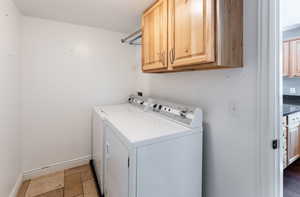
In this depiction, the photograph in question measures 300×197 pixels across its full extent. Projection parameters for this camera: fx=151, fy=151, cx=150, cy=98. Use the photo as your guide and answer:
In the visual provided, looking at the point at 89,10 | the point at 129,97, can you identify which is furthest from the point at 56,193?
the point at 89,10

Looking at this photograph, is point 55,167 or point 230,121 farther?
point 55,167

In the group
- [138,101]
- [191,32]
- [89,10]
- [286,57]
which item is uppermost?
[89,10]

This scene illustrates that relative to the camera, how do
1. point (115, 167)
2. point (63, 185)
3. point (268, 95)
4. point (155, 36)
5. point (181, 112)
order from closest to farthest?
1. point (268, 95)
2. point (115, 167)
3. point (181, 112)
4. point (155, 36)
5. point (63, 185)

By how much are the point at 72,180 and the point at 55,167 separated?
1.31 ft

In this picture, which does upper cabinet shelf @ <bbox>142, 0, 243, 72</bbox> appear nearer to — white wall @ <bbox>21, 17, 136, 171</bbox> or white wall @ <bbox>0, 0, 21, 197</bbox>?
white wall @ <bbox>21, 17, 136, 171</bbox>

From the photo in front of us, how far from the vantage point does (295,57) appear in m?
2.80

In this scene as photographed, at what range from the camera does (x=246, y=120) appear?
1.06 metres

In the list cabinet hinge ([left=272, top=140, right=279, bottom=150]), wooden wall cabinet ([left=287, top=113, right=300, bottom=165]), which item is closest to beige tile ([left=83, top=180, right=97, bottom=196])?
cabinet hinge ([left=272, top=140, right=279, bottom=150])

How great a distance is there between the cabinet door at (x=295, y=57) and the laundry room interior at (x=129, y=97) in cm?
258

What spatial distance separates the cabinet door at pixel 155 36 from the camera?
4.61 feet

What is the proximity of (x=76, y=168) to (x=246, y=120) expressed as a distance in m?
2.36

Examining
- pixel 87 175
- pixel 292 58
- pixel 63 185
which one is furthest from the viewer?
pixel 292 58

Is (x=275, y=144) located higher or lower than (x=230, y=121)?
lower

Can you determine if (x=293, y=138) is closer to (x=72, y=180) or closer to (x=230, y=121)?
(x=230, y=121)
